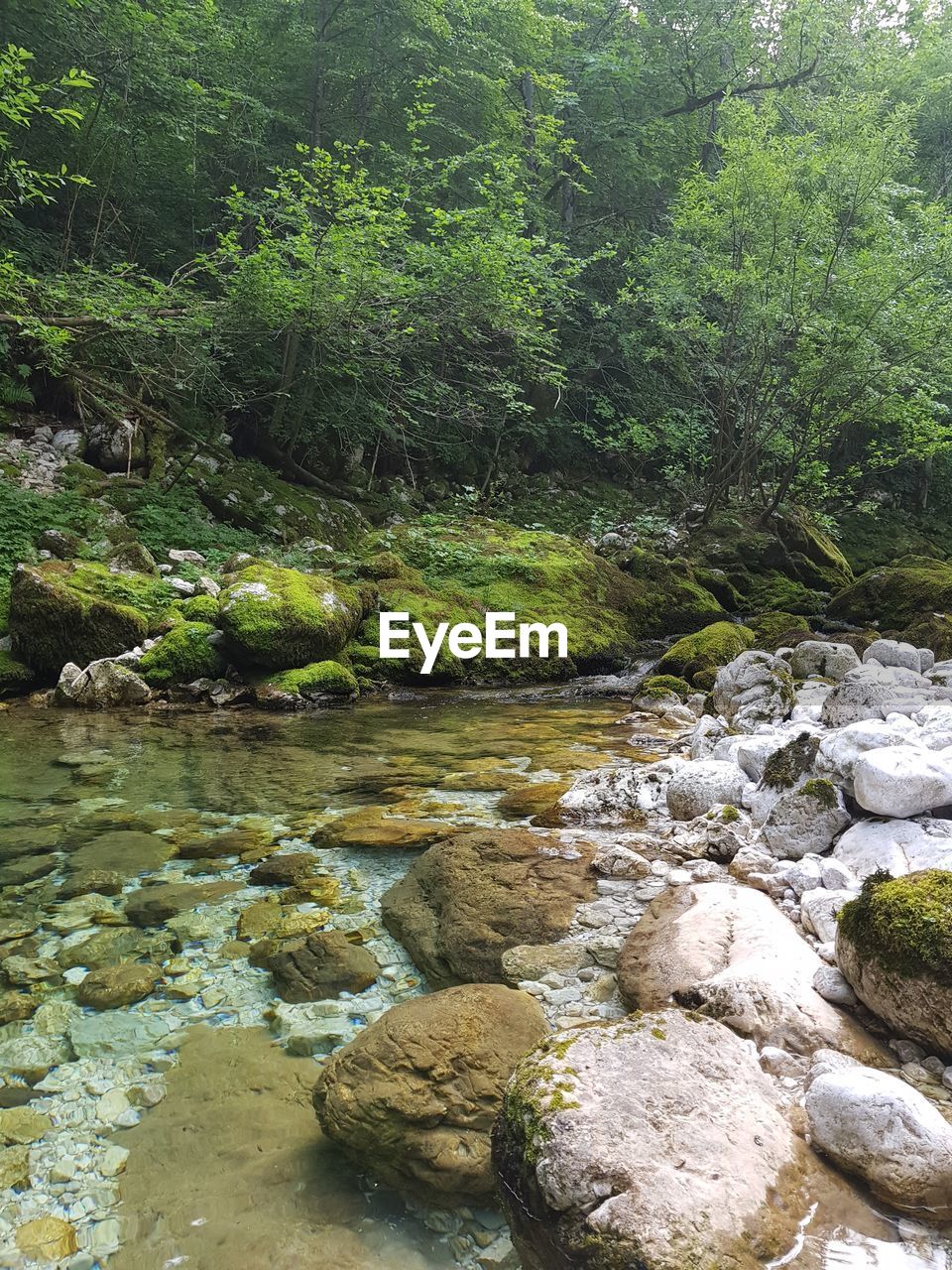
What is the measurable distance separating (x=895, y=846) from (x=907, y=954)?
3.60 ft

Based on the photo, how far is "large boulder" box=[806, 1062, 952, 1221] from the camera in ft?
5.78

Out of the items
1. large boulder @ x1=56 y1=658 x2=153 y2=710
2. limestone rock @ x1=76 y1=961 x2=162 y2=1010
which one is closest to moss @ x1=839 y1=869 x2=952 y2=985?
limestone rock @ x1=76 y1=961 x2=162 y2=1010

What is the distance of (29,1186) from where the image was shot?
1994mm

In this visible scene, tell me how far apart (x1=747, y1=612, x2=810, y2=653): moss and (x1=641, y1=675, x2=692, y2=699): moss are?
2.02 metres

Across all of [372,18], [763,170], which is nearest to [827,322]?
[763,170]

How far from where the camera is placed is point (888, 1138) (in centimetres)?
181

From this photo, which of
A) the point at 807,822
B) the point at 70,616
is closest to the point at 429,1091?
the point at 807,822

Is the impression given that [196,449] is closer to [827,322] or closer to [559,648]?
[559,648]

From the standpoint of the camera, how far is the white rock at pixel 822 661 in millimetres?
8359

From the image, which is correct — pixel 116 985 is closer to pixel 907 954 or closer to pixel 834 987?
pixel 834 987

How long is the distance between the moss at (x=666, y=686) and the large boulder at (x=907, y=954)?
6634 millimetres

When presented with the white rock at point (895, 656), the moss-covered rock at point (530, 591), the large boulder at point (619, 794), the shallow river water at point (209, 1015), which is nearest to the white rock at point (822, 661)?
the white rock at point (895, 656)

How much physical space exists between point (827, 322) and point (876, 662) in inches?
330

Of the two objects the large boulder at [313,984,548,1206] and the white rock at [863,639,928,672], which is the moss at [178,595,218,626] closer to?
the large boulder at [313,984,548,1206]
